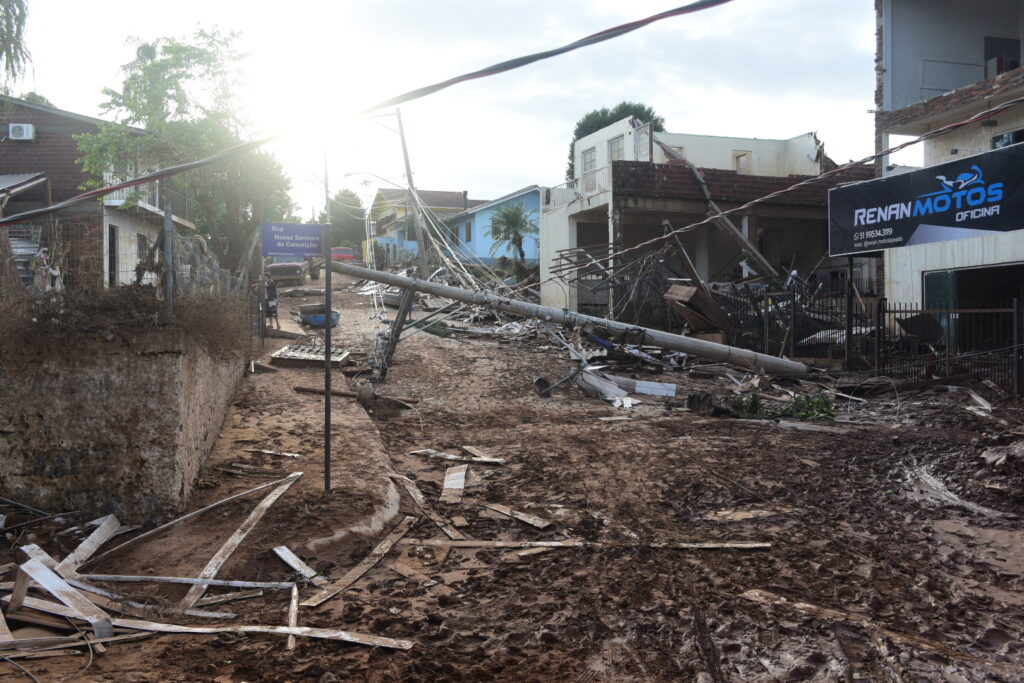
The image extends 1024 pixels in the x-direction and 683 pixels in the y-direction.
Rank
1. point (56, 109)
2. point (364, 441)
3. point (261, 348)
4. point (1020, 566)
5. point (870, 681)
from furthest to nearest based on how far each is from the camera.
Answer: point (56, 109), point (261, 348), point (364, 441), point (1020, 566), point (870, 681)

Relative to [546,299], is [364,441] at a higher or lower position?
lower

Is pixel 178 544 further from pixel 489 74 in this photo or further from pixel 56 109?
pixel 56 109

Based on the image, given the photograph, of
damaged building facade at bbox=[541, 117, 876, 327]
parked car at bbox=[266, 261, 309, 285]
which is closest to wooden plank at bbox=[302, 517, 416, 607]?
damaged building facade at bbox=[541, 117, 876, 327]

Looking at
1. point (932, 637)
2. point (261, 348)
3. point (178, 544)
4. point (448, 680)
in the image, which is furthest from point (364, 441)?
point (261, 348)

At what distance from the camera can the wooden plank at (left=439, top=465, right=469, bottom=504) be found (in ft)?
25.6

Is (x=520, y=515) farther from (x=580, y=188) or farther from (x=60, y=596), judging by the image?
(x=580, y=188)

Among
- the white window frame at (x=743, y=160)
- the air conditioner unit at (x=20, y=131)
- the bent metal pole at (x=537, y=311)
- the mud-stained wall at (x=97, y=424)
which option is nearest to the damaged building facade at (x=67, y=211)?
the air conditioner unit at (x=20, y=131)

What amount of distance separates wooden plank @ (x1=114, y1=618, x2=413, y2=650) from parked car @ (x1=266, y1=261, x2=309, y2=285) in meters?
34.5

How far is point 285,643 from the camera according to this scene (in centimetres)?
433

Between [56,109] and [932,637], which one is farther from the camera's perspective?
[56,109]

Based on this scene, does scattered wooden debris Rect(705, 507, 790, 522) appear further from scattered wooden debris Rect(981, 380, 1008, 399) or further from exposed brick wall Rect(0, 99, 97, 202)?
exposed brick wall Rect(0, 99, 97, 202)

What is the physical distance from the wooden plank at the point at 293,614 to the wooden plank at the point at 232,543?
25.4 inches

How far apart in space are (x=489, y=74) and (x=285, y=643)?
3563mm

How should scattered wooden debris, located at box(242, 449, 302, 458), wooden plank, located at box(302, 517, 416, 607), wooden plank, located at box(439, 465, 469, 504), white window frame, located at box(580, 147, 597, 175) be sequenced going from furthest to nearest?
1. white window frame, located at box(580, 147, 597, 175)
2. scattered wooden debris, located at box(242, 449, 302, 458)
3. wooden plank, located at box(439, 465, 469, 504)
4. wooden plank, located at box(302, 517, 416, 607)
